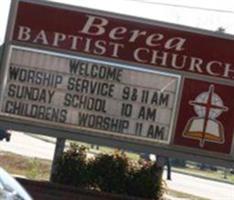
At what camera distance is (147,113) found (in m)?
14.1

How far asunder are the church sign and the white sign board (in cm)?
2

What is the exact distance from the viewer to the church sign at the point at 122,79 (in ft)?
46.7

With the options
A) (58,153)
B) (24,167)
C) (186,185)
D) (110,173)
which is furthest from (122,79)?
(186,185)

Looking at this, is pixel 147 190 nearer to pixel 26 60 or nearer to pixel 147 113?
pixel 147 113

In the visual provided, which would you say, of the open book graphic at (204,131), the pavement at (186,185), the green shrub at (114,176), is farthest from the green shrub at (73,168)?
the pavement at (186,185)

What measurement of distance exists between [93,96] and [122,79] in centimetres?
60

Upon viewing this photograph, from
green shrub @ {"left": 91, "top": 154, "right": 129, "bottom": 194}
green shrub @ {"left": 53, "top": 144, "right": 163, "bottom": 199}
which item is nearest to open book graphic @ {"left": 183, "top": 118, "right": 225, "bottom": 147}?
green shrub @ {"left": 53, "top": 144, "right": 163, "bottom": 199}

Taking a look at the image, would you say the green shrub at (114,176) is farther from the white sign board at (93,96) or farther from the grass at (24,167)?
the grass at (24,167)

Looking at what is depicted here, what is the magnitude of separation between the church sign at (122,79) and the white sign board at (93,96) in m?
0.02

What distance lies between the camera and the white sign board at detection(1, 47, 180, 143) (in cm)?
1416

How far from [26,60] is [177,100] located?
285 centimetres

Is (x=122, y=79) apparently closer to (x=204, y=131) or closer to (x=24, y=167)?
(x=204, y=131)

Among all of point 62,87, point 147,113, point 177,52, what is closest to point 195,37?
point 177,52

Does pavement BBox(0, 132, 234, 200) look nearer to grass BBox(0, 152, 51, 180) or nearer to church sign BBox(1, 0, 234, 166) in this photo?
grass BBox(0, 152, 51, 180)
